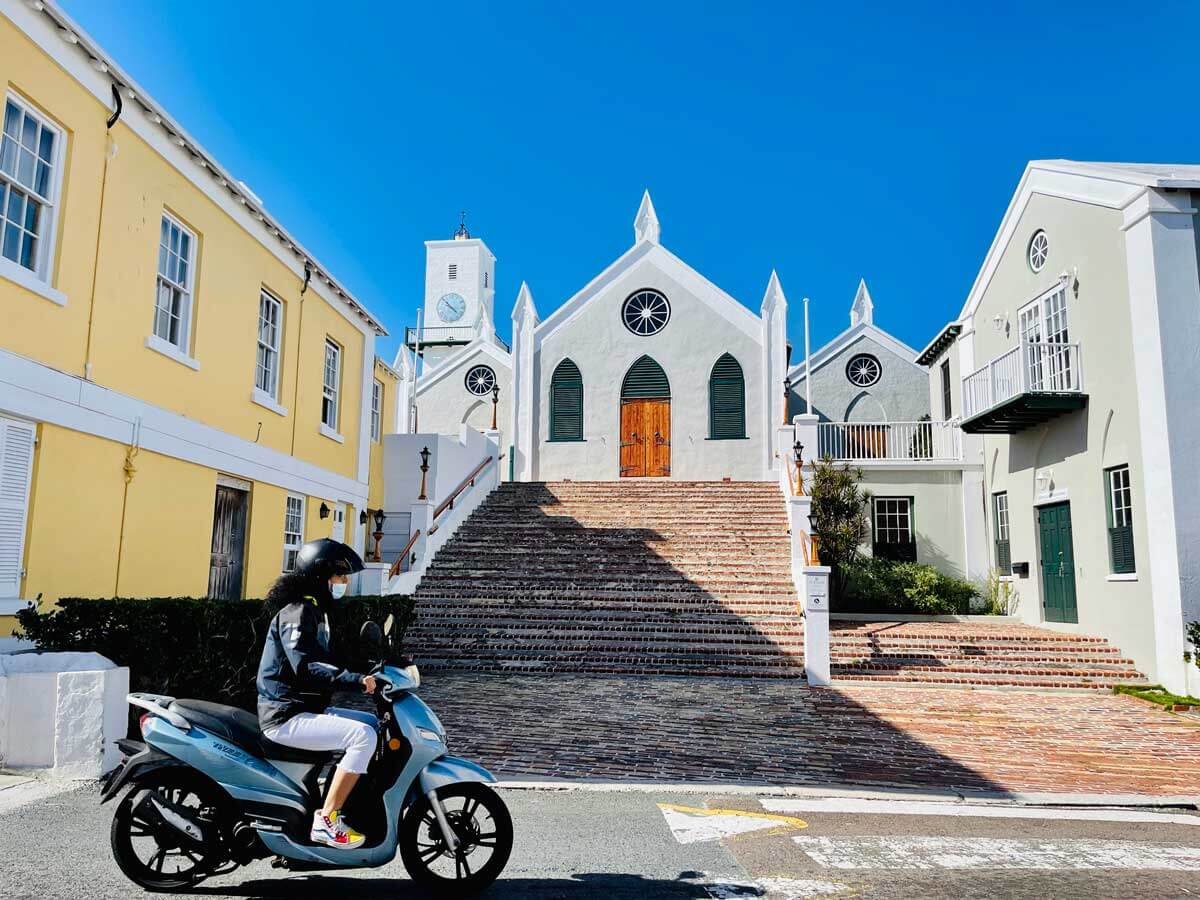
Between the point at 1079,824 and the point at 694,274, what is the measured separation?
20.6m

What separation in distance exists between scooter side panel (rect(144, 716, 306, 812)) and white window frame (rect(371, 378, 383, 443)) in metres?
14.4

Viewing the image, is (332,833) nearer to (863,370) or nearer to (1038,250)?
(1038,250)

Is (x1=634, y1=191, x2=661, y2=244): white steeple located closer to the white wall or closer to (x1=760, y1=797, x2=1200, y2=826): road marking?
the white wall

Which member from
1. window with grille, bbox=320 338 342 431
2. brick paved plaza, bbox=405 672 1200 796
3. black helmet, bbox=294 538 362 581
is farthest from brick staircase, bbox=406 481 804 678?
black helmet, bbox=294 538 362 581

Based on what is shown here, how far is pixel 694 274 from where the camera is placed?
25.0 metres

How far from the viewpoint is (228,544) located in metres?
11.9

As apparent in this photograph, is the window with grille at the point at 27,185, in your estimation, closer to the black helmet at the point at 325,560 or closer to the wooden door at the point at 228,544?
the wooden door at the point at 228,544

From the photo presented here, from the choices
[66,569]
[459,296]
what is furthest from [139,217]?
[459,296]

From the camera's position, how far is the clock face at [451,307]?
54.8 meters

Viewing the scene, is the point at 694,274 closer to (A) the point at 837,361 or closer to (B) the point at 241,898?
(A) the point at 837,361

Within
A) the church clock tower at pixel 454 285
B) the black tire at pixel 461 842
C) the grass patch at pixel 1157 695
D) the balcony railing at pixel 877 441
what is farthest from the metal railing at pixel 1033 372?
the church clock tower at pixel 454 285

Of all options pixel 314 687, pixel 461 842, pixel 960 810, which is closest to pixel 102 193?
pixel 314 687

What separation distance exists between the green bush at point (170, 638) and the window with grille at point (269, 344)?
496 centimetres

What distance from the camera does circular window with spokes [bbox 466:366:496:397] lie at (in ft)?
96.3
